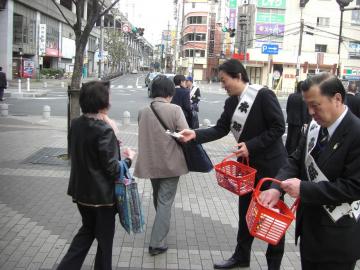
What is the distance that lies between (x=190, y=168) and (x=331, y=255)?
2139 millimetres

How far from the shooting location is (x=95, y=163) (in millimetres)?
3455

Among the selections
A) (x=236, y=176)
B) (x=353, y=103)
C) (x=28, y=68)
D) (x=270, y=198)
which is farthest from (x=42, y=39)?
(x=270, y=198)

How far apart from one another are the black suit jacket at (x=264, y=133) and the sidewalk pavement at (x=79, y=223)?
1.11 metres

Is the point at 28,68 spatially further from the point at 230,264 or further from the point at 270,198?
the point at 270,198

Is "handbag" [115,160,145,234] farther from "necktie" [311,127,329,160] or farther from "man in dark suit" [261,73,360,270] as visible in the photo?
"necktie" [311,127,329,160]

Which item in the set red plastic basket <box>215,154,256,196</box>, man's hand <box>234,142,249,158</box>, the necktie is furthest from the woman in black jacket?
the necktie

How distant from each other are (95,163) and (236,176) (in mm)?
1177

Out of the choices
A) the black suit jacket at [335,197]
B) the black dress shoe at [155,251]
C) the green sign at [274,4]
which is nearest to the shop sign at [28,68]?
the green sign at [274,4]

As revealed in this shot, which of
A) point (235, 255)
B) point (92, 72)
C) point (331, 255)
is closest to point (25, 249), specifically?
point (235, 255)

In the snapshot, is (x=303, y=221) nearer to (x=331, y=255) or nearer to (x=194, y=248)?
(x=331, y=255)

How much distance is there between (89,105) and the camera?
3430 mm

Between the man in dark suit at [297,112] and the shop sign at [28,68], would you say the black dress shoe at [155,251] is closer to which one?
the man in dark suit at [297,112]

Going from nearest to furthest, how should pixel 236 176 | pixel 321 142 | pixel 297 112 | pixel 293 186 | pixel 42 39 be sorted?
pixel 293 186 < pixel 321 142 < pixel 236 176 < pixel 297 112 < pixel 42 39

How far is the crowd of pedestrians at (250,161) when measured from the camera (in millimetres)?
2551
